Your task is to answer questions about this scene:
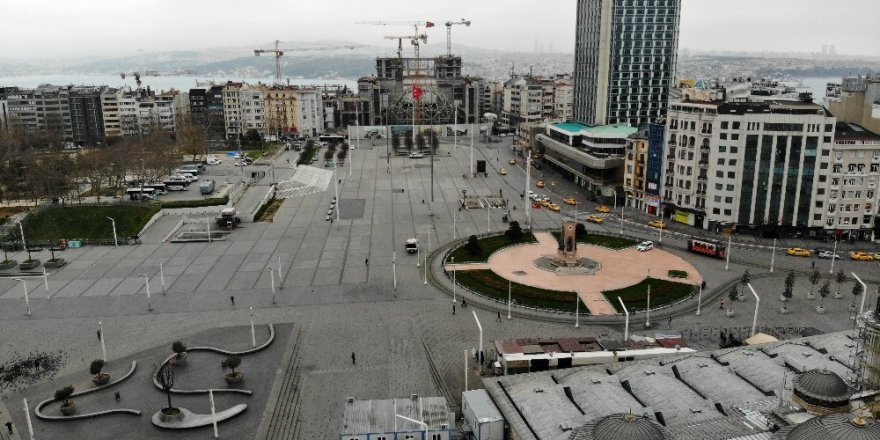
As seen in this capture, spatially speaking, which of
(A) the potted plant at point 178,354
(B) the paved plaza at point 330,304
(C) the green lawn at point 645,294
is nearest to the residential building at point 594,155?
(B) the paved plaza at point 330,304

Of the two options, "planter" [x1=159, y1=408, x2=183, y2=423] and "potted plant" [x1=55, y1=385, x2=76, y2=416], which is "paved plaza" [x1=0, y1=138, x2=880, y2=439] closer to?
"planter" [x1=159, y1=408, x2=183, y2=423]

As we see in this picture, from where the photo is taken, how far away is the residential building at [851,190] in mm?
69438

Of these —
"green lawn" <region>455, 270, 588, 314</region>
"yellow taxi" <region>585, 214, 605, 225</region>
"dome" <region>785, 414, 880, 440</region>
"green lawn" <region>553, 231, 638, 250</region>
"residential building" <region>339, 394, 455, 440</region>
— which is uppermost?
"dome" <region>785, 414, 880, 440</region>

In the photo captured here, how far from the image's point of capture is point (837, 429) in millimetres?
21328

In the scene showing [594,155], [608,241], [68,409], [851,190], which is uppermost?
[594,155]

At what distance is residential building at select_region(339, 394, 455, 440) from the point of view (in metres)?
30.0

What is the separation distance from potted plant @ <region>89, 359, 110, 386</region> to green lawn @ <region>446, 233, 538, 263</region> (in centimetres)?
3193

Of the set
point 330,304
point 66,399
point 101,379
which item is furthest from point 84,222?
point 66,399

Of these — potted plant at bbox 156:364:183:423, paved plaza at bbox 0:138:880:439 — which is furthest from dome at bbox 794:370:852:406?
potted plant at bbox 156:364:183:423

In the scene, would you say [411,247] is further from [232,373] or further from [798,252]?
[798,252]

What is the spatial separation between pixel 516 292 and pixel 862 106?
54.9 m

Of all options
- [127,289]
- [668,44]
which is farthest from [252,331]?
[668,44]

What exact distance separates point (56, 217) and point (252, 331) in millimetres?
45057

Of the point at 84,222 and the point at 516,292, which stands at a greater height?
the point at 84,222
